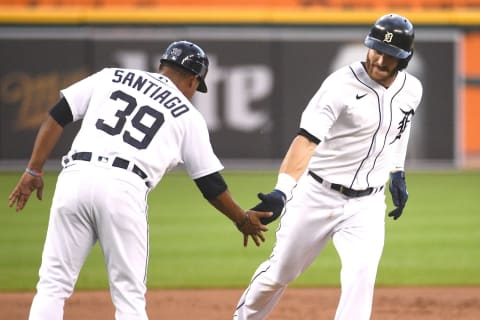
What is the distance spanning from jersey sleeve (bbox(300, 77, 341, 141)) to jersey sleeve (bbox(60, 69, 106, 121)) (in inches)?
41.9

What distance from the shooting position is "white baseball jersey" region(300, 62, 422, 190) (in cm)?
512

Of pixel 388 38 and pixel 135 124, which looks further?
pixel 388 38

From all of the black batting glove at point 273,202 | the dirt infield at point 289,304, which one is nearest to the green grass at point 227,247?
the dirt infield at point 289,304

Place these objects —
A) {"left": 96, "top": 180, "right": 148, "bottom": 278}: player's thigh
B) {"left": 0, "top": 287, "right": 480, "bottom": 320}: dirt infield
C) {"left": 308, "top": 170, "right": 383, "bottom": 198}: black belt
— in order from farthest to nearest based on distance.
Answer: {"left": 0, "top": 287, "right": 480, "bottom": 320}: dirt infield < {"left": 308, "top": 170, "right": 383, "bottom": 198}: black belt < {"left": 96, "top": 180, "right": 148, "bottom": 278}: player's thigh

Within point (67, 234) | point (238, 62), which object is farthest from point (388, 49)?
point (238, 62)

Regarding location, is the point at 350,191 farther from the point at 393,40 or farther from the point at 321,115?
the point at 393,40

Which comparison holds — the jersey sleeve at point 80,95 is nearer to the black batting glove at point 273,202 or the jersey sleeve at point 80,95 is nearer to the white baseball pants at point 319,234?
the black batting glove at point 273,202

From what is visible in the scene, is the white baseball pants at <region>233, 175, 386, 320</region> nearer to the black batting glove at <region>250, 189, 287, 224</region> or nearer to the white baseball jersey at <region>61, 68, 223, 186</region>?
the black batting glove at <region>250, 189, 287, 224</region>

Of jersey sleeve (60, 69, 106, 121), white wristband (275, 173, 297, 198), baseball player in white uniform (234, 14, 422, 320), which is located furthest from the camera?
baseball player in white uniform (234, 14, 422, 320)

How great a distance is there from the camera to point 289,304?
751cm

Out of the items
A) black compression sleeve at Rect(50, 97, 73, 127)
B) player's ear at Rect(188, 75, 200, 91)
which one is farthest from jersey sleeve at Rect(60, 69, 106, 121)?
player's ear at Rect(188, 75, 200, 91)

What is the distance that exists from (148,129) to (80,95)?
1.36ft

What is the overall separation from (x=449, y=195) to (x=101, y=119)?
10.8 meters

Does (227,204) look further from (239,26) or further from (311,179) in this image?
(239,26)
